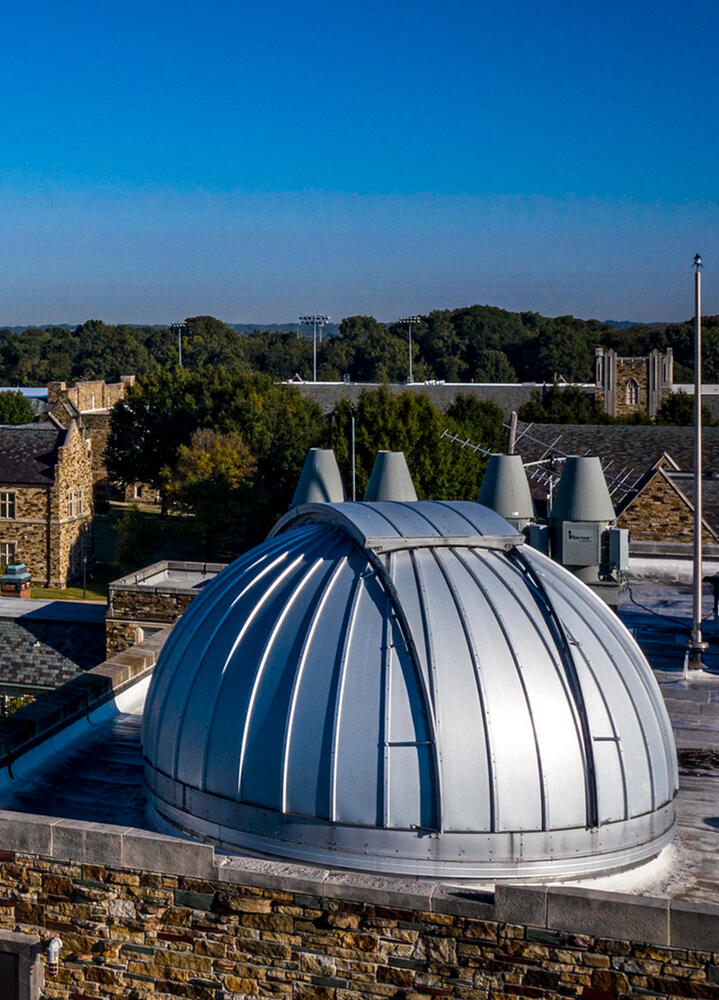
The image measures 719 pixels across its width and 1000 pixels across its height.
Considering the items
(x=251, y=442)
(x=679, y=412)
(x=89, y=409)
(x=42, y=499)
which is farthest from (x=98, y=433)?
(x=679, y=412)

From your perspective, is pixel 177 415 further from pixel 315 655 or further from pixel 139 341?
pixel 139 341

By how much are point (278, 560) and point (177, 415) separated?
6386cm

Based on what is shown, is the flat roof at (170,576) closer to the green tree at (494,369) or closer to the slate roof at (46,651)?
the slate roof at (46,651)

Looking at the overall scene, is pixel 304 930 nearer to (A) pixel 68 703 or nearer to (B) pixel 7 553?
(A) pixel 68 703

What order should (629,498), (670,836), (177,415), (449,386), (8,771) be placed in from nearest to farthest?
(670,836) → (8,771) → (629,498) → (177,415) → (449,386)

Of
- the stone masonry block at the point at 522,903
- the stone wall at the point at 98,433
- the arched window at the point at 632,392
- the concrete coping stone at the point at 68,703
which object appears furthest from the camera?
the arched window at the point at 632,392

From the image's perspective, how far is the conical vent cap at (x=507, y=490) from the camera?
19078 millimetres

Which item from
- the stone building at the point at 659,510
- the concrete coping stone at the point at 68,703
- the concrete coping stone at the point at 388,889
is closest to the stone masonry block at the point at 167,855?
the concrete coping stone at the point at 388,889

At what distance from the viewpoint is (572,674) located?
393 inches

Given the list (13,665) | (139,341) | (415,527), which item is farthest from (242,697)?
(139,341)

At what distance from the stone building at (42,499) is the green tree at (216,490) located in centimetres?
564

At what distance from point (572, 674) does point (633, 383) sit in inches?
3174

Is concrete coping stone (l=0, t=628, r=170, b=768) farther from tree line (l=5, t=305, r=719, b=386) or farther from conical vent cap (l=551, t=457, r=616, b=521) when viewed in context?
tree line (l=5, t=305, r=719, b=386)

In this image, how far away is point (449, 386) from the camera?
9288 centimetres
